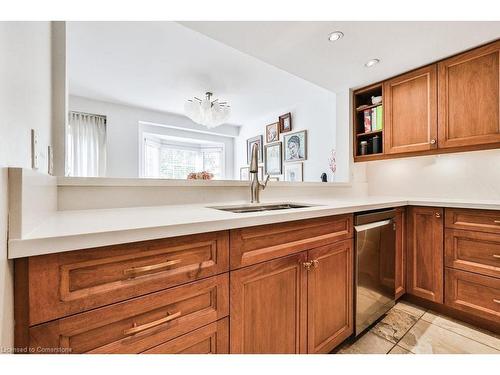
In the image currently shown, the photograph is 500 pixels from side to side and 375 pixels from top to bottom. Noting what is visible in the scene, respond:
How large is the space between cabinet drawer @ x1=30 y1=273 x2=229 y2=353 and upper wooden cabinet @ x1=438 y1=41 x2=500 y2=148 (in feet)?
6.85

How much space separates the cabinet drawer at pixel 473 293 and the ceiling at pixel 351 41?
1.60 m

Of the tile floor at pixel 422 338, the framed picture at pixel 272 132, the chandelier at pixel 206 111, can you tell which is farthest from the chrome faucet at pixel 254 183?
the framed picture at pixel 272 132

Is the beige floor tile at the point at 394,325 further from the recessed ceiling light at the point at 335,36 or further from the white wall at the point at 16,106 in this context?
the recessed ceiling light at the point at 335,36

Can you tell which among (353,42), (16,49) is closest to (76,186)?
(16,49)

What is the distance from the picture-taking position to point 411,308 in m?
1.81

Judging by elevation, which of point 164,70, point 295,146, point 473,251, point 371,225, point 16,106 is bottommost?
point 473,251

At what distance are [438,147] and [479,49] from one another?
715mm

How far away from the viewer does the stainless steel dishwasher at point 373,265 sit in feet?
4.44

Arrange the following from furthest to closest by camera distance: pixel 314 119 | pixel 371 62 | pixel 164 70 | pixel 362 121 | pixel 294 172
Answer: pixel 294 172, pixel 314 119, pixel 164 70, pixel 362 121, pixel 371 62

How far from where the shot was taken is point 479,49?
1.67 metres

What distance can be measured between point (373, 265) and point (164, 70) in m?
2.84

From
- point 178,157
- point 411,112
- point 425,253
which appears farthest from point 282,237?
point 178,157

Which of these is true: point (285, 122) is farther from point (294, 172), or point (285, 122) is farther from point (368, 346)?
point (368, 346)
